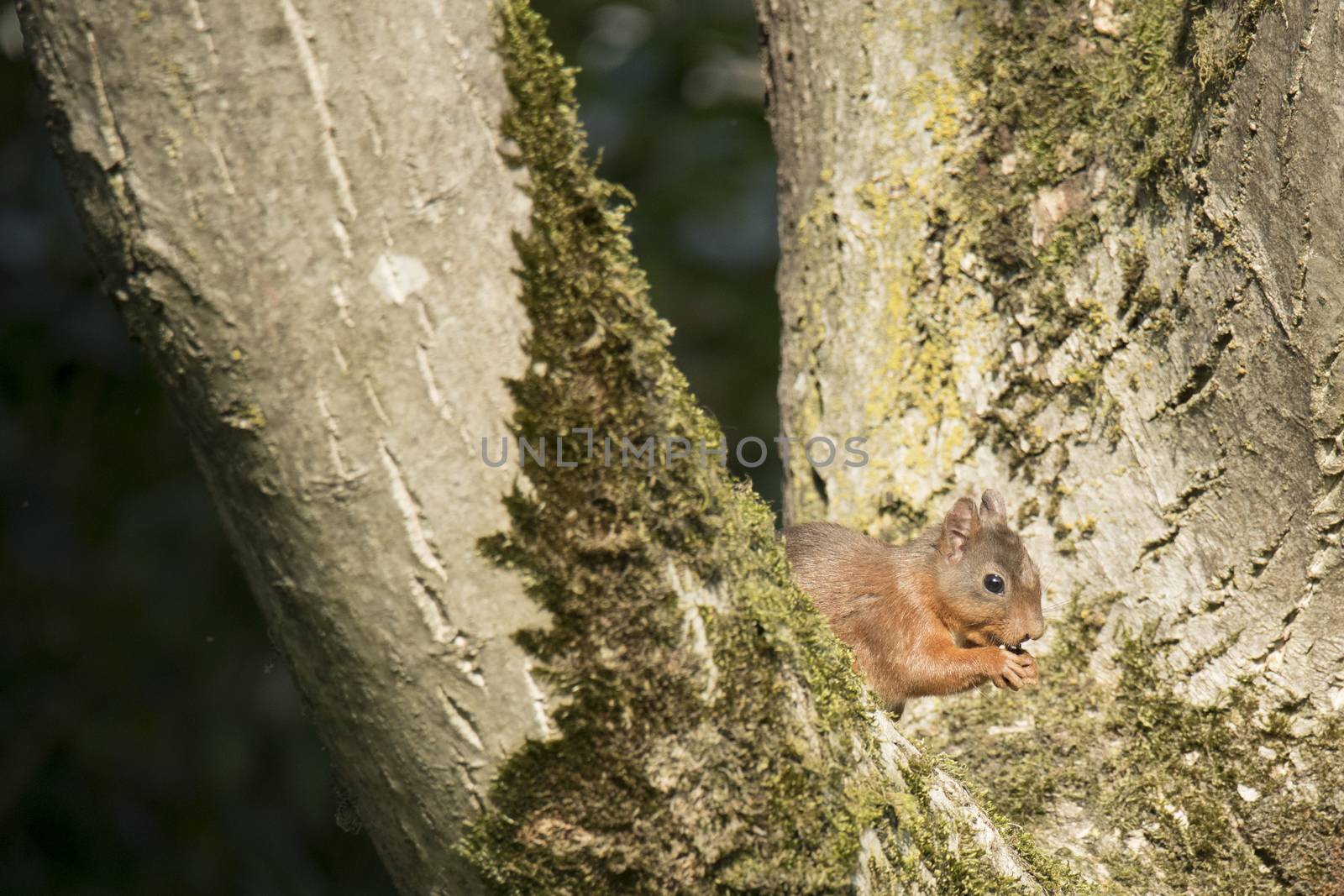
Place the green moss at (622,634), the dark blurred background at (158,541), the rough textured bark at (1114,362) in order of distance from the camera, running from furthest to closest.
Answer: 1. the dark blurred background at (158,541)
2. the rough textured bark at (1114,362)
3. the green moss at (622,634)

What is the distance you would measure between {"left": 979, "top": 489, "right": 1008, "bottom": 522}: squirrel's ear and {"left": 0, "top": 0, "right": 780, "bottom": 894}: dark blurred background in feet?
6.67

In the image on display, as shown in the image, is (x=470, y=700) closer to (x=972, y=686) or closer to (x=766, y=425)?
(x=972, y=686)

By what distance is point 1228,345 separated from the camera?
2746 mm

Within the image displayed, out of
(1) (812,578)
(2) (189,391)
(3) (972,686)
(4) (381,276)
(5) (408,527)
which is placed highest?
(4) (381,276)

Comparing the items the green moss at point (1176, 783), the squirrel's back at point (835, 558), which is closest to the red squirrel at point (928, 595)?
the squirrel's back at point (835, 558)

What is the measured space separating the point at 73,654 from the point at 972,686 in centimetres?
351

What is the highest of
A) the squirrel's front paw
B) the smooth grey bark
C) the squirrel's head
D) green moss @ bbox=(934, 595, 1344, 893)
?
the smooth grey bark

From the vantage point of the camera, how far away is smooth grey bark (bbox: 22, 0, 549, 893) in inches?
62.5

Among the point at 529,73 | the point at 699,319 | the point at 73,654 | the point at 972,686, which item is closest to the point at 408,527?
the point at 529,73

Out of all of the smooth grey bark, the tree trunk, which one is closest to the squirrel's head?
the tree trunk

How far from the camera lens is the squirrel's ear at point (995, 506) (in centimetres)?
342

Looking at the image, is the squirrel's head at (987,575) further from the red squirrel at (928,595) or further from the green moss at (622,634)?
the green moss at (622,634)

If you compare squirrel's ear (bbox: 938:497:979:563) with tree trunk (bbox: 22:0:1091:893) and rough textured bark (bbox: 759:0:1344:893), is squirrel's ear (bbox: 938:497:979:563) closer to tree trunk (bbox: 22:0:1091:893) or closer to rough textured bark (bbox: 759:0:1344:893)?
rough textured bark (bbox: 759:0:1344:893)

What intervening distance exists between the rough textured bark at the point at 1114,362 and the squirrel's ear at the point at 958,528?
83 millimetres
